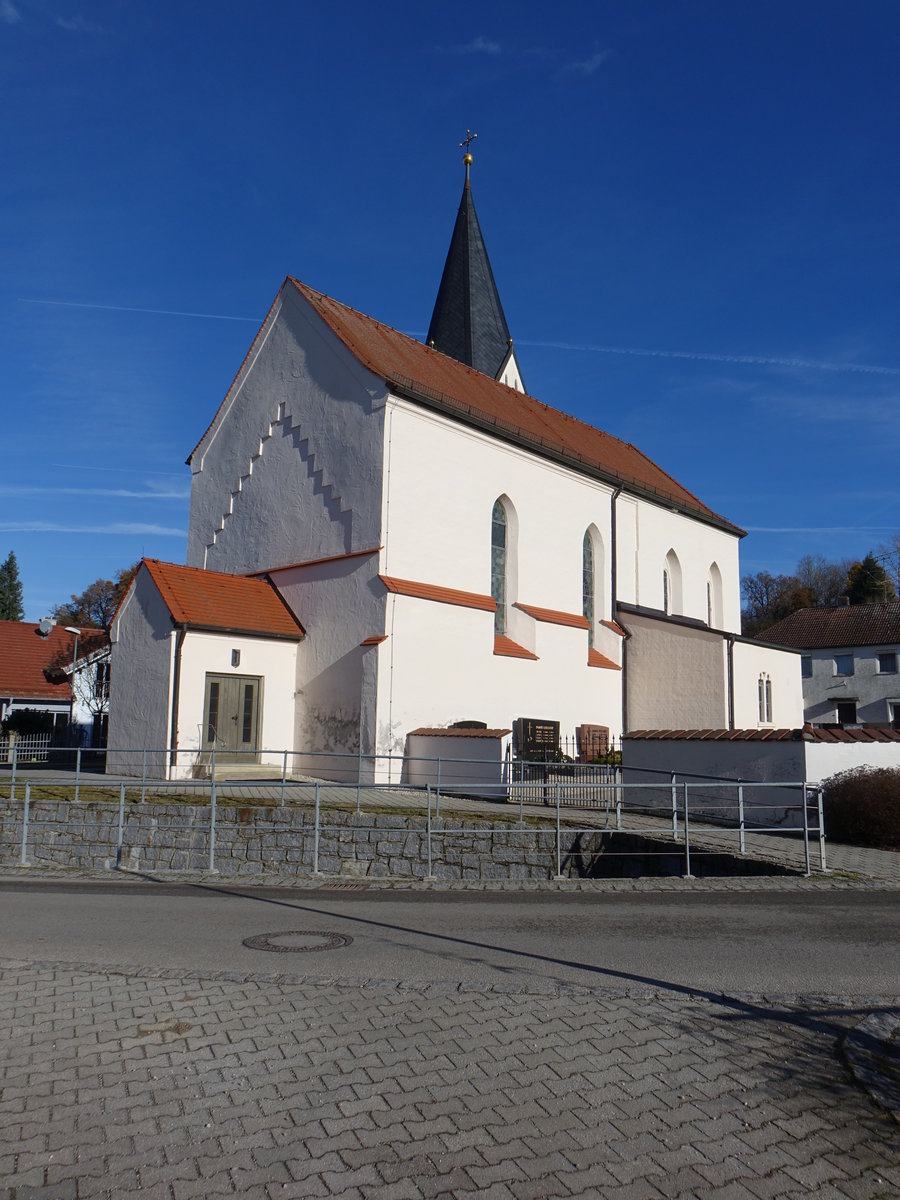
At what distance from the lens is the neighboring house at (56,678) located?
30812mm

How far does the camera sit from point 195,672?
68.7ft

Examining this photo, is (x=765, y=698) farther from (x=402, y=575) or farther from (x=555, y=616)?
(x=402, y=575)

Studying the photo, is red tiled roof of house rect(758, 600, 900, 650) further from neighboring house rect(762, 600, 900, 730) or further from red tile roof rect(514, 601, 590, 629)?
red tile roof rect(514, 601, 590, 629)

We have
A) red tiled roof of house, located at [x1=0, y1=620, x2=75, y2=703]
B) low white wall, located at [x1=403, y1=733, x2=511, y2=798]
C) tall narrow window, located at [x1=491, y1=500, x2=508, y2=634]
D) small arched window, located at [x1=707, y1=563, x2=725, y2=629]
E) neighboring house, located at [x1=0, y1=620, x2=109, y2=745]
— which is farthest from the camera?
small arched window, located at [x1=707, y1=563, x2=725, y2=629]

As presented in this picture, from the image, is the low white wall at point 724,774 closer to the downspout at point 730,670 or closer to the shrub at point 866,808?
the shrub at point 866,808

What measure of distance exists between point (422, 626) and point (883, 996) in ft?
→ 53.1

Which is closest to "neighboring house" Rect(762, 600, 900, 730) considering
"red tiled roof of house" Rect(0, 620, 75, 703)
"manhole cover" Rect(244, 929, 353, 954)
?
"red tiled roof of house" Rect(0, 620, 75, 703)

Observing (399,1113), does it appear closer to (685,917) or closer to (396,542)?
(685,917)

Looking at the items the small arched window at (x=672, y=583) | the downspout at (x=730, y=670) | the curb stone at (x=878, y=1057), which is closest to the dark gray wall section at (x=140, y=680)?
the downspout at (x=730, y=670)

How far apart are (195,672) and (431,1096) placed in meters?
17.2

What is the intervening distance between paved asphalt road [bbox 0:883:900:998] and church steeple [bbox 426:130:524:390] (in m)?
28.5

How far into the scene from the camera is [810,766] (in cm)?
1524

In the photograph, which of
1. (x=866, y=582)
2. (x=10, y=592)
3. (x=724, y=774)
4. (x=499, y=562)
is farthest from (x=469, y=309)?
(x=10, y=592)

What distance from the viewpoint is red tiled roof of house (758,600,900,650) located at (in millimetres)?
52938
